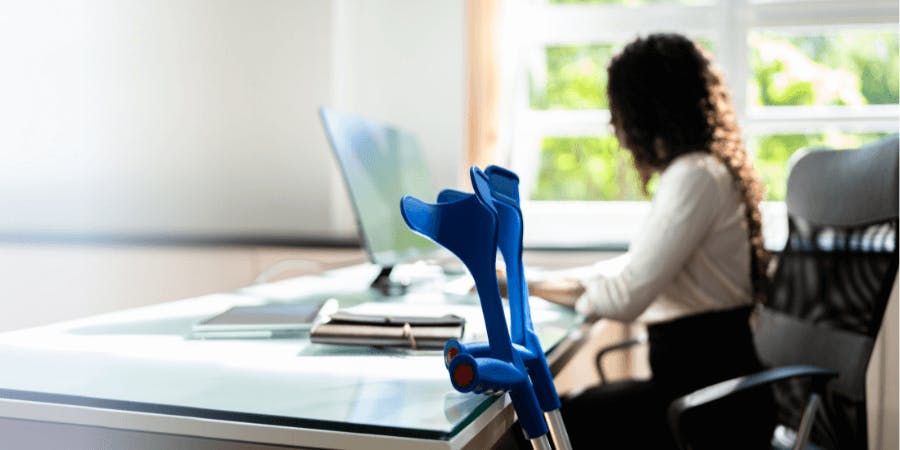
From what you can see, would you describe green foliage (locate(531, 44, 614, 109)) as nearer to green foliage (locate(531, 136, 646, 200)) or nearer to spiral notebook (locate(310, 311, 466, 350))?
green foliage (locate(531, 136, 646, 200))

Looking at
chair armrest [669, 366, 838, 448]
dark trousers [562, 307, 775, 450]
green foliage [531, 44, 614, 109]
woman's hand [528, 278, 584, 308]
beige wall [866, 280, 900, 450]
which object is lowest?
beige wall [866, 280, 900, 450]

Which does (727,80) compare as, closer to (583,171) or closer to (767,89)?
(767,89)

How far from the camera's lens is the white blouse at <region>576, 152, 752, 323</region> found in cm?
184

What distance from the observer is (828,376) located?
1631 mm

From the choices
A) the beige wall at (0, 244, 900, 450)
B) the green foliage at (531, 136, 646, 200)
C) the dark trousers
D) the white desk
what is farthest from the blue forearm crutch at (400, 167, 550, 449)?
the green foliage at (531, 136, 646, 200)

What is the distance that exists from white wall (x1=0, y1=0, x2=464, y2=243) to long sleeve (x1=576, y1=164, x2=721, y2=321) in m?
1.88

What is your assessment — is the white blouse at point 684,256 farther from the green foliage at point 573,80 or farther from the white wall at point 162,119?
the white wall at point 162,119

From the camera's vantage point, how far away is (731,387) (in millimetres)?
Result: 1510

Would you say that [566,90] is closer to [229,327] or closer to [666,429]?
[666,429]

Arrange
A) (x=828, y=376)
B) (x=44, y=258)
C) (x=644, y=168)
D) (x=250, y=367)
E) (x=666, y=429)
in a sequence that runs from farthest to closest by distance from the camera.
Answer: (x=44, y=258), (x=644, y=168), (x=666, y=429), (x=828, y=376), (x=250, y=367)

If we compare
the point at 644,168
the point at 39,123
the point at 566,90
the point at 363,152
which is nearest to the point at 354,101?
the point at 566,90

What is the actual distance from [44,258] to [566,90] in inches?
79.5

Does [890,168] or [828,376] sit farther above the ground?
[890,168]

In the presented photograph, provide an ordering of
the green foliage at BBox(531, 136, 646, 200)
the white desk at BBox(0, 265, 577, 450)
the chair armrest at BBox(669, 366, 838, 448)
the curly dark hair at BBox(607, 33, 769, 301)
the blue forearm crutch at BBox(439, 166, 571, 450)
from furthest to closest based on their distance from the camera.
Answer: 1. the green foliage at BBox(531, 136, 646, 200)
2. the curly dark hair at BBox(607, 33, 769, 301)
3. the chair armrest at BBox(669, 366, 838, 448)
4. the blue forearm crutch at BBox(439, 166, 571, 450)
5. the white desk at BBox(0, 265, 577, 450)
